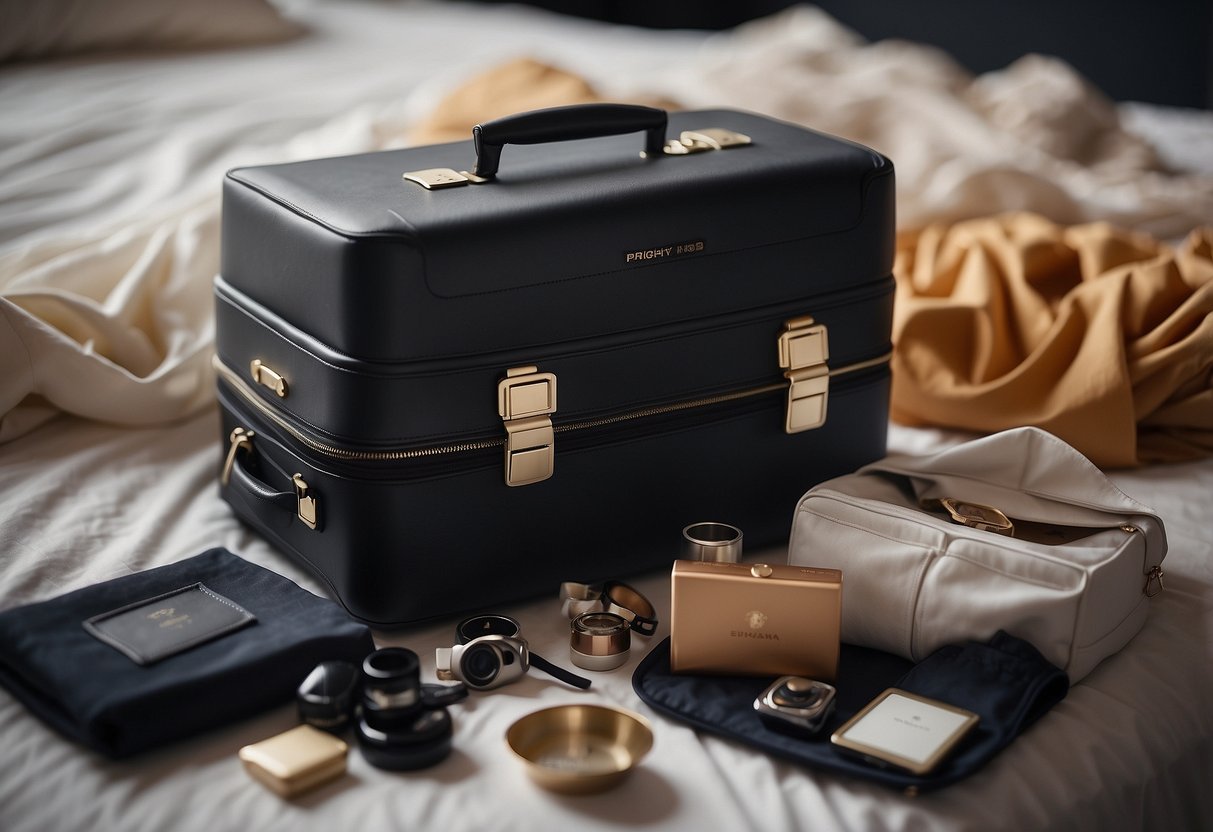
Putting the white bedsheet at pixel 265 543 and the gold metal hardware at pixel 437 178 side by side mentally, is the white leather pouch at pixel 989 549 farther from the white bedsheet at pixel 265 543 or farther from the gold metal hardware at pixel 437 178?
the gold metal hardware at pixel 437 178

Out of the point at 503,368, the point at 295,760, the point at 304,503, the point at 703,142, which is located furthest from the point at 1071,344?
the point at 295,760

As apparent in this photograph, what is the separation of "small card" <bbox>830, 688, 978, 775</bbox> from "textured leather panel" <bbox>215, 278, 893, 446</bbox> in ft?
1.22

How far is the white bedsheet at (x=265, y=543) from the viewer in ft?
2.87

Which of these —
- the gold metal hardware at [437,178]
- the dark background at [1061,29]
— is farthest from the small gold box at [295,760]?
the dark background at [1061,29]

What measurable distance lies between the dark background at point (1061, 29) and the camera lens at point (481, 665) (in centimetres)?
302

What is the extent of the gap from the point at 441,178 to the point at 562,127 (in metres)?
0.13

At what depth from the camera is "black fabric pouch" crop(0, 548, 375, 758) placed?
2.97ft

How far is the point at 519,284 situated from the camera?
107cm

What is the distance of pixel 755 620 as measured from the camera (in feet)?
3.31

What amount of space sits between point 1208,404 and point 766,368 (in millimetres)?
558

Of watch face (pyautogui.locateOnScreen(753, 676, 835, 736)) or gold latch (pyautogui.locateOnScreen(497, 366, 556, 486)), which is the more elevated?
gold latch (pyautogui.locateOnScreen(497, 366, 556, 486))

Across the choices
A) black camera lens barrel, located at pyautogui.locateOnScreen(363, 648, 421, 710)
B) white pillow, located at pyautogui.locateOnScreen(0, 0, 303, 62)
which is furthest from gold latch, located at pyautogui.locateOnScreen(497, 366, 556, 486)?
white pillow, located at pyautogui.locateOnScreen(0, 0, 303, 62)

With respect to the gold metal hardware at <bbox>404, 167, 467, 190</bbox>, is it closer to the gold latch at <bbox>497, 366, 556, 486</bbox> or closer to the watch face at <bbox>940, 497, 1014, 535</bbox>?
the gold latch at <bbox>497, 366, 556, 486</bbox>

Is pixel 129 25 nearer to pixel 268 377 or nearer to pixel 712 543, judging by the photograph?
pixel 268 377
